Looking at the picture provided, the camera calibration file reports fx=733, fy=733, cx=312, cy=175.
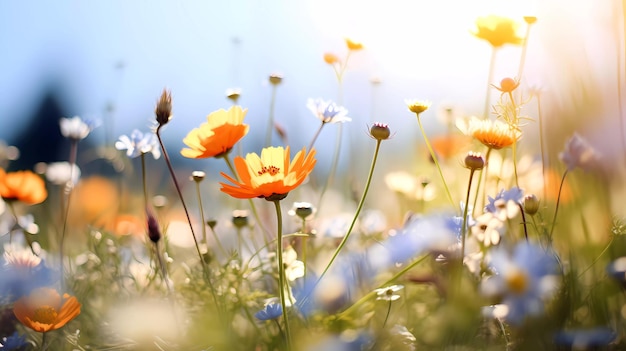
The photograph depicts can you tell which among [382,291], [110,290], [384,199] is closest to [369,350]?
[382,291]

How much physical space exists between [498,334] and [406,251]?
0.15 meters

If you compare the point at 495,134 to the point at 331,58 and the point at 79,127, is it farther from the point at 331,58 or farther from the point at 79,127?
the point at 79,127

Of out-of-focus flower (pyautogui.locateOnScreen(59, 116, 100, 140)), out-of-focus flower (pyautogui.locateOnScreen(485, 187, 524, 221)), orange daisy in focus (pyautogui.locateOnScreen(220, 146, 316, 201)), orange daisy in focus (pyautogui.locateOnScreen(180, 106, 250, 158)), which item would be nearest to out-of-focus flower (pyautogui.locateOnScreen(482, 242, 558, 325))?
out-of-focus flower (pyautogui.locateOnScreen(485, 187, 524, 221))

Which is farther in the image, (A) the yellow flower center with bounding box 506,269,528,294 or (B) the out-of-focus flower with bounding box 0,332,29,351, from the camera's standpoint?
(B) the out-of-focus flower with bounding box 0,332,29,351

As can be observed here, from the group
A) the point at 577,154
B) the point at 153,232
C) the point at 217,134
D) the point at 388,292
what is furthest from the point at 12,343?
the point at 577,154

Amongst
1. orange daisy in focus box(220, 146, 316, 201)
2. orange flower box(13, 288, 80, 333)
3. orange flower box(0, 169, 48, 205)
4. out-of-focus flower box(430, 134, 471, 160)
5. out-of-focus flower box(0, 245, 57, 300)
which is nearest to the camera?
orange daisy in focus box(220, 146, 316, 201)

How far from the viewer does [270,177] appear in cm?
76

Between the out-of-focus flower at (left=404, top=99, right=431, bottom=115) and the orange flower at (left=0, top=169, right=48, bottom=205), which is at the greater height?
the out-of-focus flower at (left=404, top=99, right=431, bottom=115)

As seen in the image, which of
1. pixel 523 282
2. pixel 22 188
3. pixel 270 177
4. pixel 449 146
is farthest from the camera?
pixel 449 146

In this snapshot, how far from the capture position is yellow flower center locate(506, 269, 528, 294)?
0.64 meters

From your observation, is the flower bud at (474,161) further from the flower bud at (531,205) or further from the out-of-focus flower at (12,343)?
the out-of-focus flower at (12,343)

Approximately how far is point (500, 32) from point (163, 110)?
0.52 meters

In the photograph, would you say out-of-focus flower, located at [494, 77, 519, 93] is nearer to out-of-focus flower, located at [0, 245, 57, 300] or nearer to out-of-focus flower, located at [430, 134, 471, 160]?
out-of-focus flower, located at [430, 134, 471, 160]

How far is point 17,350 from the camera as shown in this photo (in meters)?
1.04
